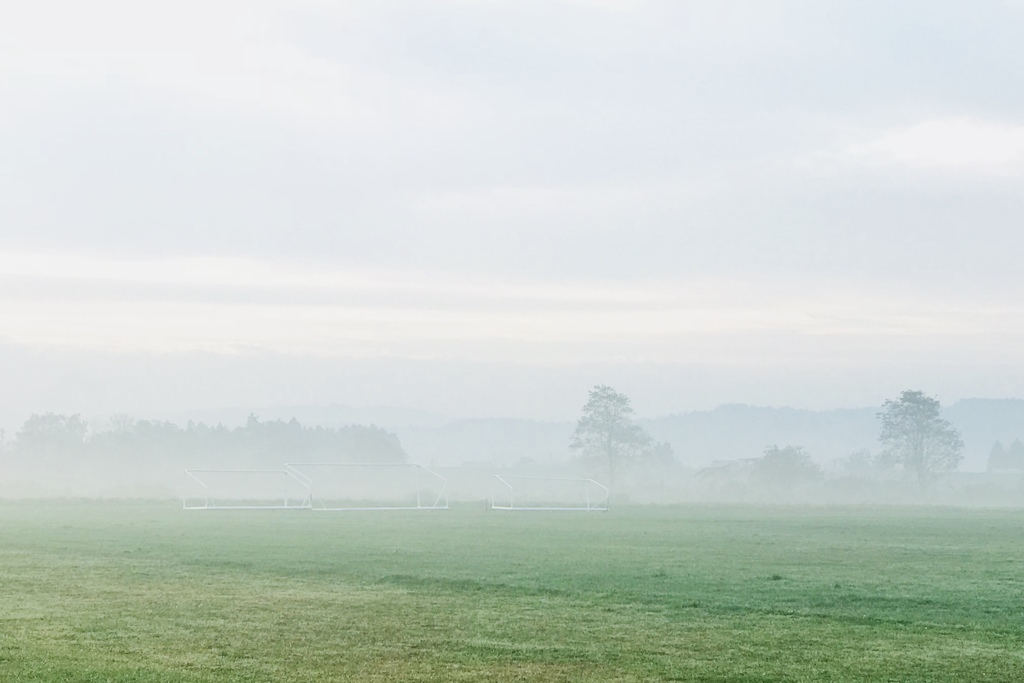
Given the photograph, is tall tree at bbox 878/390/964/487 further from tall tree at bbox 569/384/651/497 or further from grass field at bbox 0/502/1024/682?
Answer: grass field at bbox 0/502/1024/682

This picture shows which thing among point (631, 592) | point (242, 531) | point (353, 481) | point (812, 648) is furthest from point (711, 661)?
point (353, 481)

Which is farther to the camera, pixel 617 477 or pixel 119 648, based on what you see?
pixel 617 477

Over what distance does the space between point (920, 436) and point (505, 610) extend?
95492 mm

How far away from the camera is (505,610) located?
A: 14031mm

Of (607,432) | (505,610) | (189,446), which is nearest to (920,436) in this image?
(607,432)

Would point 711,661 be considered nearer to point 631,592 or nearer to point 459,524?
point 631,592

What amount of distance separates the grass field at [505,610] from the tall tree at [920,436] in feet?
252

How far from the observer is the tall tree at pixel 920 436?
99650 millimetres

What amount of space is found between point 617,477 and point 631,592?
267 ft

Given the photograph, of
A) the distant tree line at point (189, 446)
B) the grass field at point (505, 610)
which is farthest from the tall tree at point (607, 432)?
the grass field at point (505, 610)

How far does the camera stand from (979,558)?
22375 millimetres

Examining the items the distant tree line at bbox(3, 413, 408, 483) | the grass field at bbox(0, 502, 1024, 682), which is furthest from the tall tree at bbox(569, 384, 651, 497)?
the grass field at bbox(0, 502, 1024, 682)

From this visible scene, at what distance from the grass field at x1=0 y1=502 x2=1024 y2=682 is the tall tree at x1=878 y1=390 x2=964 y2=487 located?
7675 cm

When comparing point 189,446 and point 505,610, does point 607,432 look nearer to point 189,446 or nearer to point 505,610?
point 189,446
